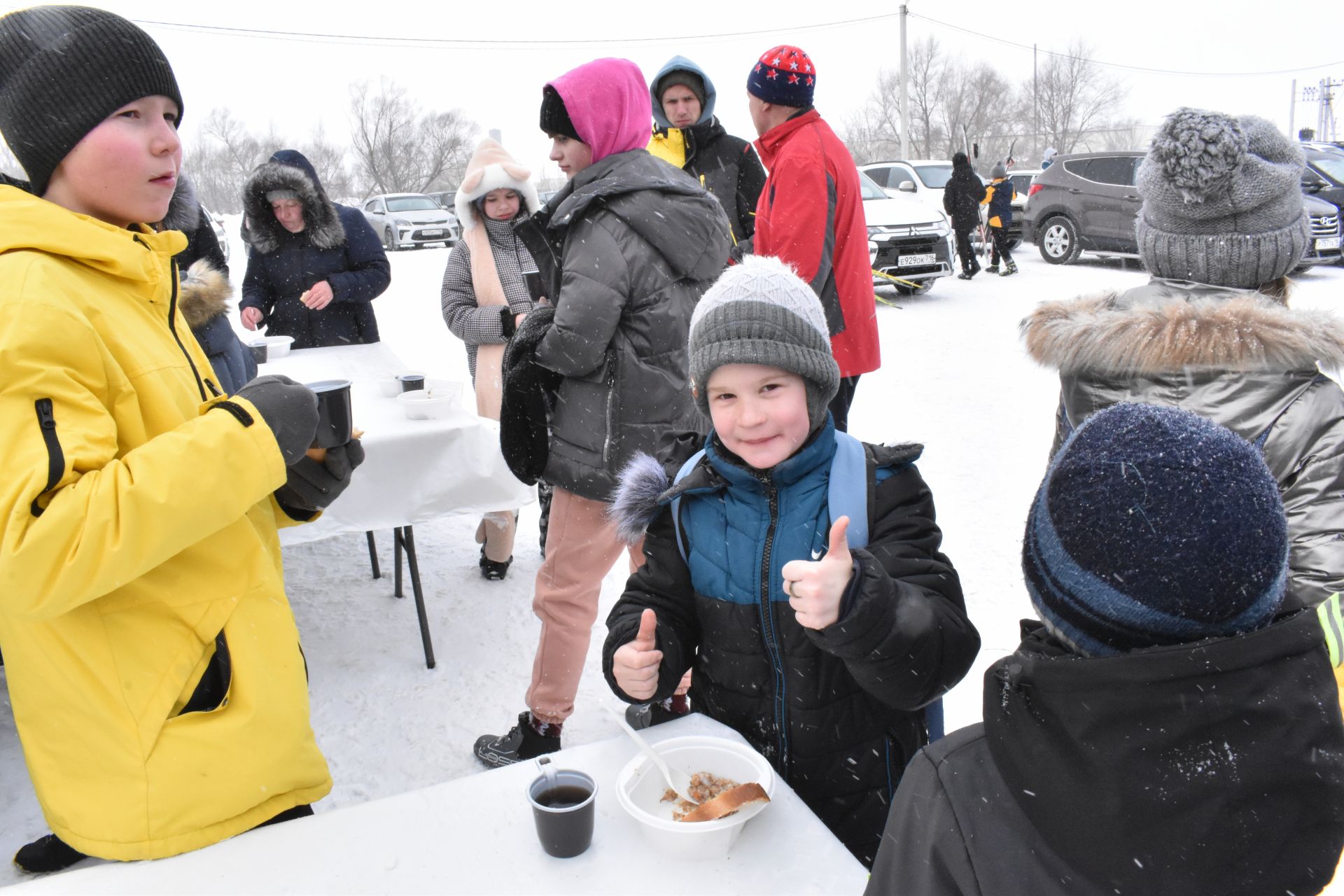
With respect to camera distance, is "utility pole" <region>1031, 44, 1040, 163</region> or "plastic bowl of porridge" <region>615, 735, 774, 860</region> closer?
"plastic bowl of porridge" <region>615, 735, 774, 860</region>

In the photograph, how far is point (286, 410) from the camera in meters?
1.53

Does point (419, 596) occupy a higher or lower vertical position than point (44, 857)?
higher

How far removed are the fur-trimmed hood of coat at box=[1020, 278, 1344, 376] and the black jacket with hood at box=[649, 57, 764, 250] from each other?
3.55 meters

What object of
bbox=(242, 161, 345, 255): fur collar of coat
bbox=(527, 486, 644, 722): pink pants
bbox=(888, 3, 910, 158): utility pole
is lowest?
bbox=(527, 486, 644, 722): pink pants

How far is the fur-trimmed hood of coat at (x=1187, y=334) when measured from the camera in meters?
1.57

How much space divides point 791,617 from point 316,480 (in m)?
1.07

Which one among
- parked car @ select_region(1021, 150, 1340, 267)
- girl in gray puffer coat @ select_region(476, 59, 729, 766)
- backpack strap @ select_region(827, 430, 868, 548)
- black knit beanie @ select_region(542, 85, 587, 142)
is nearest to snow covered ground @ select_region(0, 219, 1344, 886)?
girl in gray puffer coat @ select_region(476, 59, 729, 766)

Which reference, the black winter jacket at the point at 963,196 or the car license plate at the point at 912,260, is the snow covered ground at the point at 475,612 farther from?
the black winter jacket at the point at 963,196

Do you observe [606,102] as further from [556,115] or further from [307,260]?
[307,260]

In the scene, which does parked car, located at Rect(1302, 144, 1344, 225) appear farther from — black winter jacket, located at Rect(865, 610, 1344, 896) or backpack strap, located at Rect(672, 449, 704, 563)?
black winter jacket, located at Rect(865, 610, 1344, 896)

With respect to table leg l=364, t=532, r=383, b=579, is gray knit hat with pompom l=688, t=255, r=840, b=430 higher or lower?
higher

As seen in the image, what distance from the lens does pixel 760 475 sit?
1.65 m

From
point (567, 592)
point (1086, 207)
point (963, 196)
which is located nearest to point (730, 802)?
point (567, 592)

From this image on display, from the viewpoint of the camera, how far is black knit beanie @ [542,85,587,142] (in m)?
2.54
